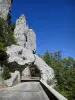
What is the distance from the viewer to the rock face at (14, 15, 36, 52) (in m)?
39.9

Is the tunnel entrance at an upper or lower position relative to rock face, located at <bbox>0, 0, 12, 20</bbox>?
lower

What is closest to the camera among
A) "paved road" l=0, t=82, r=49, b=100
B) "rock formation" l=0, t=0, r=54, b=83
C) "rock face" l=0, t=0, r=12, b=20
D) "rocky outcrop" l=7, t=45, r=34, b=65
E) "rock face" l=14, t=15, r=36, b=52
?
"paved road" l=0, t=82, r=49, b=100

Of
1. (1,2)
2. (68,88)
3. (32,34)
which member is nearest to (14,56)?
(68,88)

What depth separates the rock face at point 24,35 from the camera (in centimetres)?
3992

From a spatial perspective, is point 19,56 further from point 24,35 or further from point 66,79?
point 24,35

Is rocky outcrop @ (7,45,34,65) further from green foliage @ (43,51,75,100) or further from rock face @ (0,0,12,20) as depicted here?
rock face @ (0,0,12,20)

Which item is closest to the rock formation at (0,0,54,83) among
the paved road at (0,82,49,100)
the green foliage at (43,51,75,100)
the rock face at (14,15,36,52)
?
the green foliage at (43,51,75,100)

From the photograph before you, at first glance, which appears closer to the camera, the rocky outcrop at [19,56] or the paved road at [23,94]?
the paved road at [23,94]

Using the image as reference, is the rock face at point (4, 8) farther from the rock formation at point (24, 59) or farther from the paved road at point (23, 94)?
the paved road at point (23, 94)

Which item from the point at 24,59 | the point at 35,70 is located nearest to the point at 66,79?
the point at 35,70

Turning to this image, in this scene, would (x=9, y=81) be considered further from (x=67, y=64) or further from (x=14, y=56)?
(x=67, y=64)

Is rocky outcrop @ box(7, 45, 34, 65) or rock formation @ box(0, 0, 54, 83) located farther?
rock formation @ box(0, 0, 54, 83)

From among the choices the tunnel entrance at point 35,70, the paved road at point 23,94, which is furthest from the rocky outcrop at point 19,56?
the paved road at point 23,94

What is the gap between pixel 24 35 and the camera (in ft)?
136
